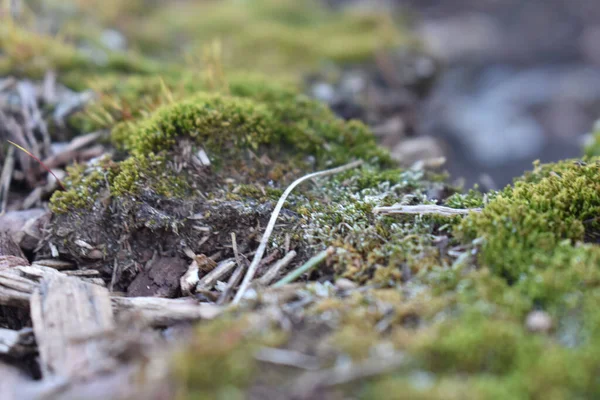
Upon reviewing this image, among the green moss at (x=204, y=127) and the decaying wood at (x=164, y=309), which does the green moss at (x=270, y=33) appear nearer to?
the green moss at (x=204, y=127)

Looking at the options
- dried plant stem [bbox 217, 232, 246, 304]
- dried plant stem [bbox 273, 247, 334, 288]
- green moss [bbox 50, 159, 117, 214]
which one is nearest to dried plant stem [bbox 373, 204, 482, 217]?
dried plant stem [bbox 273, 247, 334, 288]

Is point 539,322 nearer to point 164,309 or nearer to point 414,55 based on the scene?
point 164,309

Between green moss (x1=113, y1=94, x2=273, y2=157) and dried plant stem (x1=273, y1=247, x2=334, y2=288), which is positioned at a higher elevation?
green moss (x1=113, y1=94, x2=273, y2=157)

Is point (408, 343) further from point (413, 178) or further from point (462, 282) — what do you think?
point (413, 178)

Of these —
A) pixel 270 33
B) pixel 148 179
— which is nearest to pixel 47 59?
pixel 148 179

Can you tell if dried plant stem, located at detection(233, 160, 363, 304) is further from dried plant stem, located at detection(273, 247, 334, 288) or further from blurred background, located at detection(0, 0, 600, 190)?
blurred background, located at detection(0, 0, 600, 190)


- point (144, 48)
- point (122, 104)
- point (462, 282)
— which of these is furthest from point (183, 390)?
point (144, 48)
